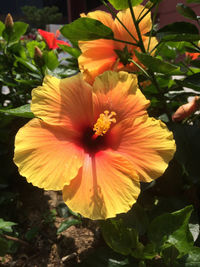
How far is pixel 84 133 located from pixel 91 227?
64cm

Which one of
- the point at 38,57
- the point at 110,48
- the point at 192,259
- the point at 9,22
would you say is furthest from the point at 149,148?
the point at 9,22

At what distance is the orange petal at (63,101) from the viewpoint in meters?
0.80

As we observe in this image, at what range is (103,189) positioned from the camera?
0.74 m

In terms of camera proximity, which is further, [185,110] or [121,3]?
[185,110]

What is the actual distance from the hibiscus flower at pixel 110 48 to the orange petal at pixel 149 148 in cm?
30

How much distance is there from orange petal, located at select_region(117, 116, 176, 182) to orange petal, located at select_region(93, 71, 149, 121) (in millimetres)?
45

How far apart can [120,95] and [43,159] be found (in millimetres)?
312

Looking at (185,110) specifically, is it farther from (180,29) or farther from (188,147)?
(180,29)

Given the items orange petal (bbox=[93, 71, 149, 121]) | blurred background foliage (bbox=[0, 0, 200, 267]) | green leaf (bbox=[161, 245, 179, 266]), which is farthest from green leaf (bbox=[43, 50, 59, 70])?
green leaf (bbox=[161, 245, 179, 266])

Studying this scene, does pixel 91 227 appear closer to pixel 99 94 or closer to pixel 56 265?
pixel 56 265

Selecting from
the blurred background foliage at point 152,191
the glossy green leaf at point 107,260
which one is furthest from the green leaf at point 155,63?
the glossy green leaf at point 107,260

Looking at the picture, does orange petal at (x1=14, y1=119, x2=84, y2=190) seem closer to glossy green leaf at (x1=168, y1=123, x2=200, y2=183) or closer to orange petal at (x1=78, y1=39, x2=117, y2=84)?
orange petal at (x1=78, y1=39, x2=117, y2=84)

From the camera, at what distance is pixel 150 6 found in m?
0.98

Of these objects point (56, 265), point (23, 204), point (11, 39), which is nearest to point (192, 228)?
point (56, 265)
